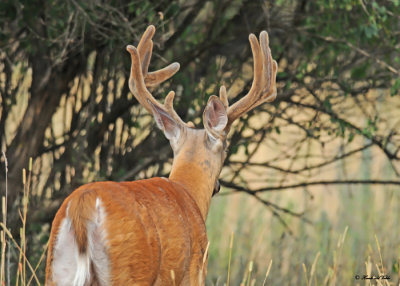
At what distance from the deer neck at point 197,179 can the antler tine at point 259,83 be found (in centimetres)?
45

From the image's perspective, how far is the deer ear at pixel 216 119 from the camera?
4.66 meters

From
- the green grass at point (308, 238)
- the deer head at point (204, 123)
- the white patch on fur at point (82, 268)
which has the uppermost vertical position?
the deer head at point (204, 123)

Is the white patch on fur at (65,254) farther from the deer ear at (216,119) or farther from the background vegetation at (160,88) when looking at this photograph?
the background vegetation at (160,88)

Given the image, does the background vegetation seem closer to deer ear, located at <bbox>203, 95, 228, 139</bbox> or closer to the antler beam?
the antler beam

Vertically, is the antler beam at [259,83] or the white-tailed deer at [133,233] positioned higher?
the antler beam at [259,83]

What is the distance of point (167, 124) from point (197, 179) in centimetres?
45

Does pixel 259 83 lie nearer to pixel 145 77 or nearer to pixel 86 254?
pixel 145 77

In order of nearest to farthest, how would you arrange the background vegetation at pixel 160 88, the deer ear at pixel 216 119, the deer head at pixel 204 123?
the deer head at pixel 204 123
the deer ear at pixel 216 119
the background vegetation at pixel 160 88

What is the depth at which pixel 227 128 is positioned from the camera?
16.0 ft

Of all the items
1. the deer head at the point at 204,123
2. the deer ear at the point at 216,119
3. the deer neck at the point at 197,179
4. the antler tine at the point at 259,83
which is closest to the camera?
the deer neck at the point at 197,179

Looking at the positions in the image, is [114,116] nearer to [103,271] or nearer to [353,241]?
[353,241]

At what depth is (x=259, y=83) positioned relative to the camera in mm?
5031

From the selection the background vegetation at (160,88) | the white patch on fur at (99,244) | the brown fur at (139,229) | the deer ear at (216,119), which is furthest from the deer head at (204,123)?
the white patch on fur at (99,244)

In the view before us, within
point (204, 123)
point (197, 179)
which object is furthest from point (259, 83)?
point (197, 179)
